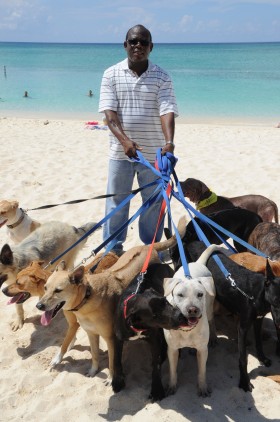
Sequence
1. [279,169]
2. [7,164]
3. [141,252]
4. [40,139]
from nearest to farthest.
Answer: [141,252]
[279,169]
[7,164]
[40,139]

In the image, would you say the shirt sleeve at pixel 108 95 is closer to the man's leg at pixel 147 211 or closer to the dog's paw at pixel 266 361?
the man's leg at pixel 147 211

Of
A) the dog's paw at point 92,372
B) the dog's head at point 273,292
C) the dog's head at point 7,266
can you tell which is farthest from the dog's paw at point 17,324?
the dog's head at point 273,292

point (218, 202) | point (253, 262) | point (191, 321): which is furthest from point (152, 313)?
point (218, 202)

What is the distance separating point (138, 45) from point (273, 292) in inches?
108

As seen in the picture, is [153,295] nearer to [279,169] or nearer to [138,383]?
[138,383]

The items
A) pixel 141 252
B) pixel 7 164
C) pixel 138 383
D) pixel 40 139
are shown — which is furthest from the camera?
pixel 40 139

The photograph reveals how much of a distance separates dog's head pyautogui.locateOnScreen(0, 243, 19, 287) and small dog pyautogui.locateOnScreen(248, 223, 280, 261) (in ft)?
8.71

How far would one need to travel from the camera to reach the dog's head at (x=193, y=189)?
5.99 meters

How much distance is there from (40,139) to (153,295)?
10951mm

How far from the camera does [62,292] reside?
11.5 ft

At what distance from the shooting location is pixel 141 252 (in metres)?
4.51

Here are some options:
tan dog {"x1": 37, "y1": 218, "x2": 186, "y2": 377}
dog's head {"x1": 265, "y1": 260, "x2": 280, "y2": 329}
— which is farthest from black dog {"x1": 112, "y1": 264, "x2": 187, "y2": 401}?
dog's head {"x1": 265, "y1": 260, "x2": 280, "y2": 329}

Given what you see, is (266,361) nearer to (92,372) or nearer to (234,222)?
(92,372)

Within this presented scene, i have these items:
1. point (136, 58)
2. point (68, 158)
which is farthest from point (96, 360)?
point (68, 158)
